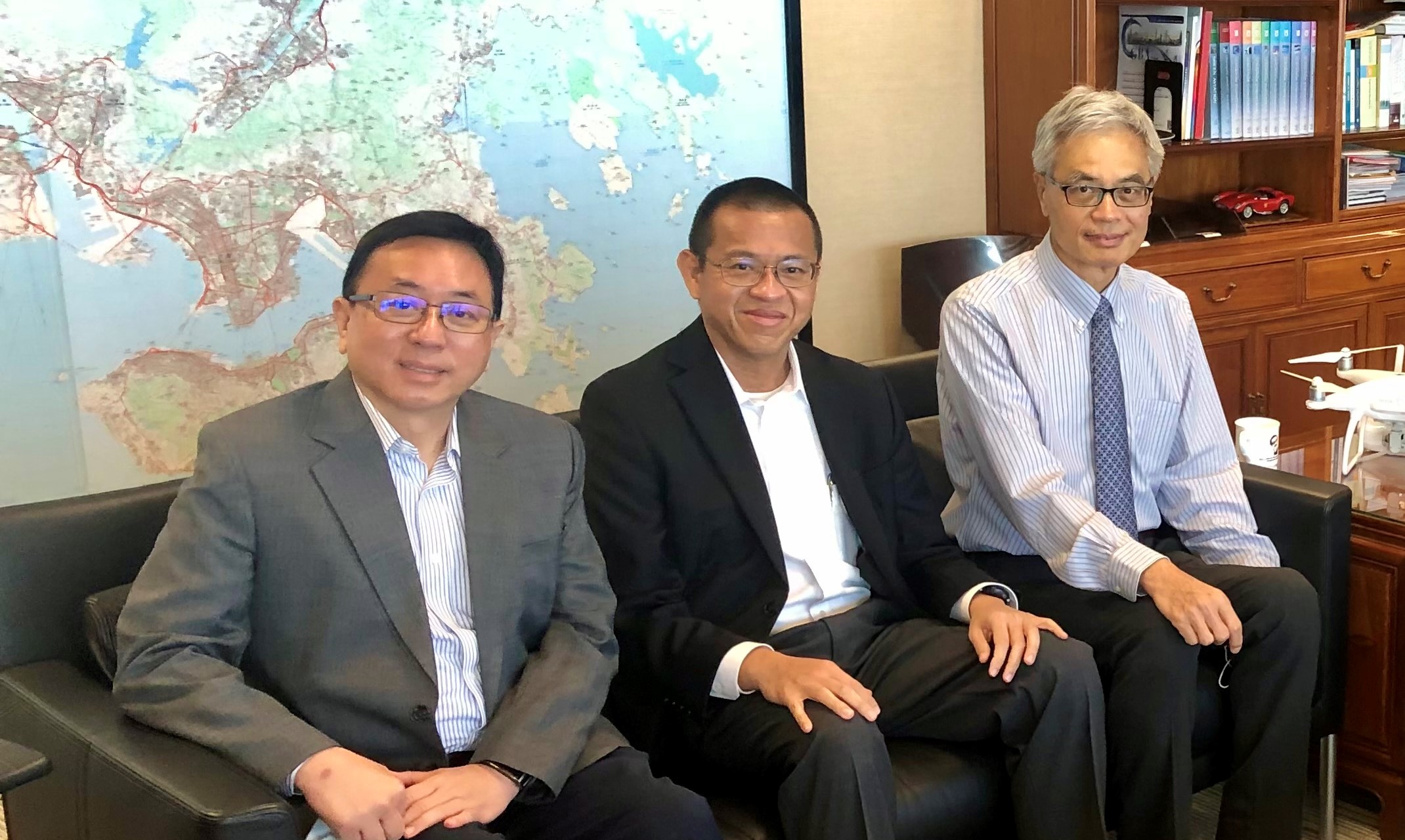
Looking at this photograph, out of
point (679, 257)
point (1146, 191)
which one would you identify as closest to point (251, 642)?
point (679, 257)

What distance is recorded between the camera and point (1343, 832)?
2.33 m

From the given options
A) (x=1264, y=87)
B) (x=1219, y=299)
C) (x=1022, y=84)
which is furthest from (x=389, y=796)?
(x=1264, y=87)

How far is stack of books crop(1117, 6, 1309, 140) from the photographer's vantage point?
3.76 metres

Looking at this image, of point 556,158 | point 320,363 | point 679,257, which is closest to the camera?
point 679,257

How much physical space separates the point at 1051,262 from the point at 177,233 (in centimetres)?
170

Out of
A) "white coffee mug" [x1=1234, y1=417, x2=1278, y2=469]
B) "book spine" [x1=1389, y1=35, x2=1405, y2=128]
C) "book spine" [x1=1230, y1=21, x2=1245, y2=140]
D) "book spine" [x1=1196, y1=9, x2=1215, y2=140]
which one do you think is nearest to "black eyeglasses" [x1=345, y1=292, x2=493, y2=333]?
"white coffee mug" [x1=1234, y1=417, x2=1278, y2=469]

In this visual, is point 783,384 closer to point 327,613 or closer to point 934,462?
point 934,462

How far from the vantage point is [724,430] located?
6.39 ft

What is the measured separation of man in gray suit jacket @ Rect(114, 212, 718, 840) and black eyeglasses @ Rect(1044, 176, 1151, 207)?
42.7 inches

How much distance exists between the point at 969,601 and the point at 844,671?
0.94 ft

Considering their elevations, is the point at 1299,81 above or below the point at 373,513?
above

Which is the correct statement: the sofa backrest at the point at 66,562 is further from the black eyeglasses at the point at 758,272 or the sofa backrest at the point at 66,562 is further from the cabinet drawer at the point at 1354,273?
the cabinet drawer at the point at 1354,273

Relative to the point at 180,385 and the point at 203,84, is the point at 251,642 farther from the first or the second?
the point at 203,84

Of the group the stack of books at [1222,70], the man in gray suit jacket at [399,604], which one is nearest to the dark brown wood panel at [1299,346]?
the stack of books at [1222,70]
